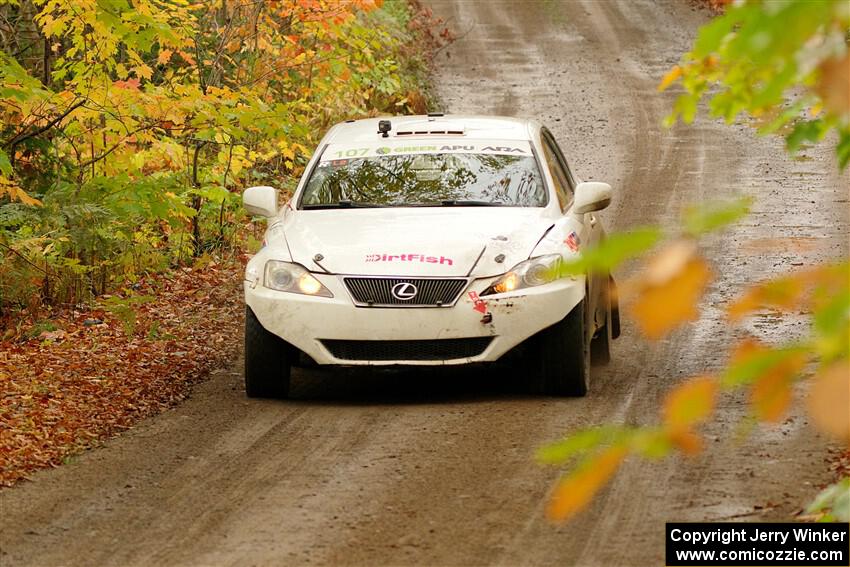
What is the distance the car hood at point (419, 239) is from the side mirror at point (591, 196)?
276 mm

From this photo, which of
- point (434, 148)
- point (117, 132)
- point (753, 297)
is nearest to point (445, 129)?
point (434, 148)

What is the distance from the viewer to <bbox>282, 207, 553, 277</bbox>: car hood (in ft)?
26.3

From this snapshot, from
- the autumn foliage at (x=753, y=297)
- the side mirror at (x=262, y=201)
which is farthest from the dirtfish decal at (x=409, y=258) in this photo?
the autumn foliage at (x=753, y=297)

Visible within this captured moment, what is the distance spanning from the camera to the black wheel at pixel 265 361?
8.27 metres

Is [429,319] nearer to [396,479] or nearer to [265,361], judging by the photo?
[265,361]

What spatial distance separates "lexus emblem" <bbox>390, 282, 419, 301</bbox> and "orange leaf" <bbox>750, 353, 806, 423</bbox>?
5948 millimetres

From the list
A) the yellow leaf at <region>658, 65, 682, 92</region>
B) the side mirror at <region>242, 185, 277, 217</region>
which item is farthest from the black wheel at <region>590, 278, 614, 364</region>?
the yellow leaf at <region>658, 65, 682, 92</region>

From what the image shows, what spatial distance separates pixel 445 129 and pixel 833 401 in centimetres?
825

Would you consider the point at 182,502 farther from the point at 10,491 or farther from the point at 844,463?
the point at 844,463

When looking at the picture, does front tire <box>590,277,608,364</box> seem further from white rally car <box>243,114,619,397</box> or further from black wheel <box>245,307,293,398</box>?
black wheel <box>245,307,293,398</box>

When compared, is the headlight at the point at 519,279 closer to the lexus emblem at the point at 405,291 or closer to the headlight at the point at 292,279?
the lexus emblem at the point at 405,291

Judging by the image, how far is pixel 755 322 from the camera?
10.7 m

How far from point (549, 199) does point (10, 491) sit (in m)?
4.12

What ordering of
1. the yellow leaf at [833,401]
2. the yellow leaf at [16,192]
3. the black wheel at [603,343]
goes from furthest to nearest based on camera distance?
the yellow leaf at [16,192] < the black wheel at [603,343] < the yellow leaf at [833,401]
